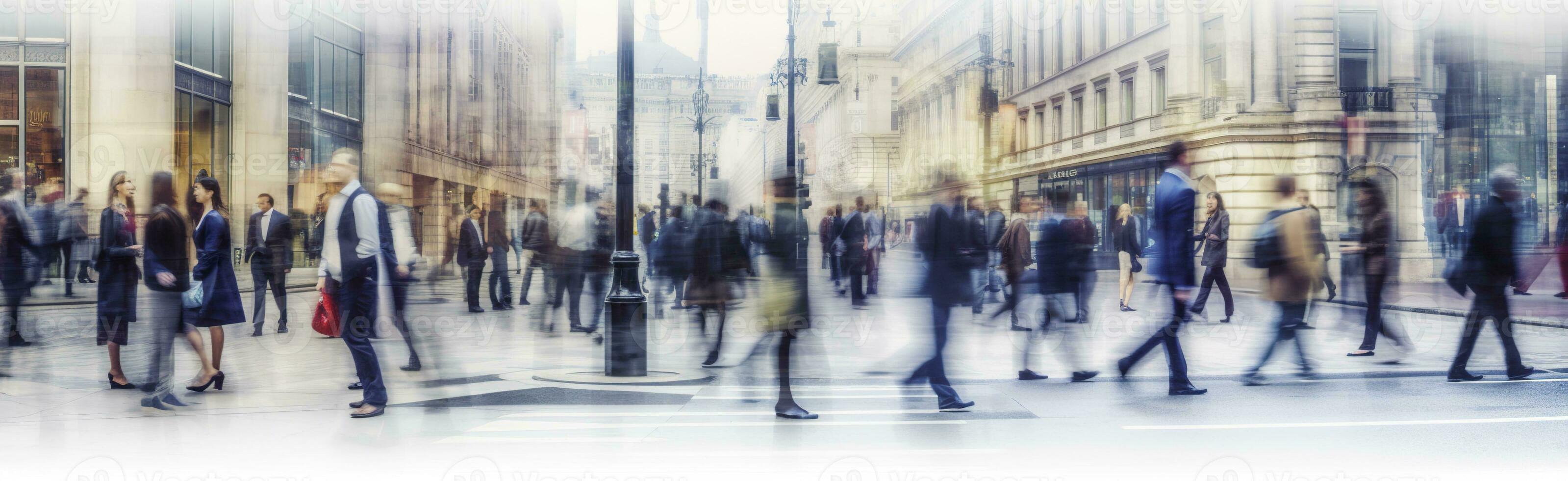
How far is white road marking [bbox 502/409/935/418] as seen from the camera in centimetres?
677

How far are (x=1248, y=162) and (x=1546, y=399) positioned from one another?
1771 cm

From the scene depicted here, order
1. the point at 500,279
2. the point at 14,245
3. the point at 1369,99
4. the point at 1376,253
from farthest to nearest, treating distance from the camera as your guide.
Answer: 1. the point at 1369,99
2. the point at 500,279
3. the point at 14,245
4. the point at 1376,253

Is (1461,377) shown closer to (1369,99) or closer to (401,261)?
(401,261)

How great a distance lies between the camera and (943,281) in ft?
22.0

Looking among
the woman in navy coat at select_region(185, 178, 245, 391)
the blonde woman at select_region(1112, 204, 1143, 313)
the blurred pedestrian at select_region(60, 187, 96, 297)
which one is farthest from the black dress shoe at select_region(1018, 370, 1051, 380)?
the blurred pedestrian at select_region(60, 187, 96, 297)

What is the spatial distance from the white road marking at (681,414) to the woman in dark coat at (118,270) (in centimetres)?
295

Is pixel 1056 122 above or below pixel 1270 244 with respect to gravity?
above

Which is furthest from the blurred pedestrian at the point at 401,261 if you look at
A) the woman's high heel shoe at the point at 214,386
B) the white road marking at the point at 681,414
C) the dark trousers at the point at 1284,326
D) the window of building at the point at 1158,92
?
the window of building at the point at 1158,92

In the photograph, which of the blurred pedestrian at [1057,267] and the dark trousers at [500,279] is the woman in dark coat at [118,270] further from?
the dark trousers at [500,279]

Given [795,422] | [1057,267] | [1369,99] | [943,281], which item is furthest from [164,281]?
[1369,99]

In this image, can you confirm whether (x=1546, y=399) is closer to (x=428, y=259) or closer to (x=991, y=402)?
(x=991, y=402)

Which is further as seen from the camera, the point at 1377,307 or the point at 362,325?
the point at 1377,307

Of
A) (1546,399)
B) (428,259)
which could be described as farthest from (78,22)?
(1546,399)

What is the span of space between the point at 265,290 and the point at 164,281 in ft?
18.4
